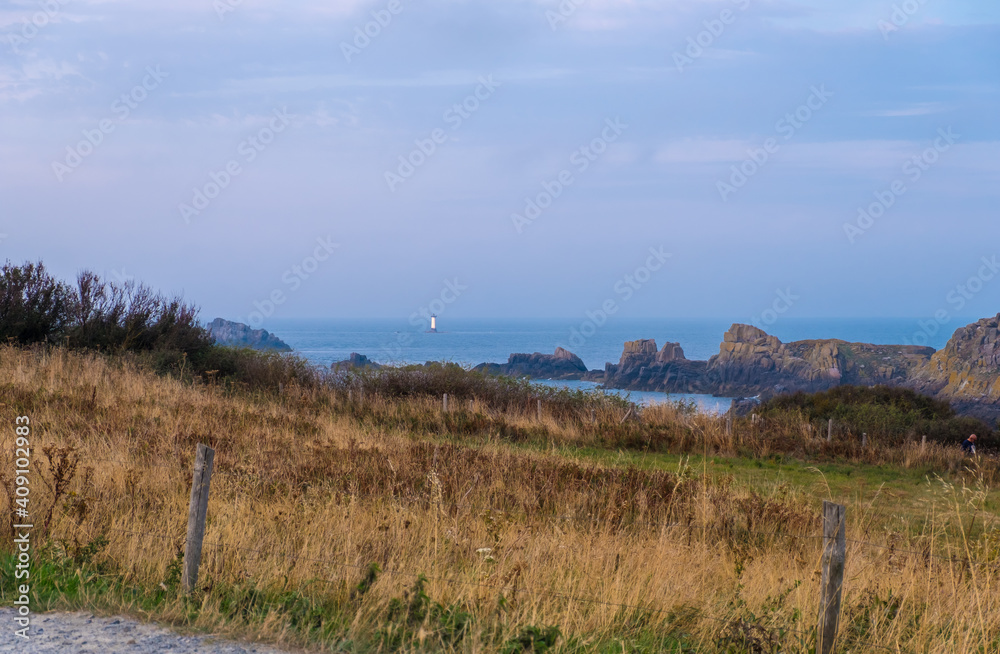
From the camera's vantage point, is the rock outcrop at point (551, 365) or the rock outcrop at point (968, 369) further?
the rock outcrop at point (551, 365)

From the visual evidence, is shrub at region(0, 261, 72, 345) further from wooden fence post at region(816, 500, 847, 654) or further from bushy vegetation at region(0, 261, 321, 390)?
wooden fence post at region(816, 500, 847, 654)

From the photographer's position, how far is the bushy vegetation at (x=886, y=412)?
28.2 metres

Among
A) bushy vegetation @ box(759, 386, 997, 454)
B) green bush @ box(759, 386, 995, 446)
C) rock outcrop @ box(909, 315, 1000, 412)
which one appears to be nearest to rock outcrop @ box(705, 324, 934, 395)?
rock outcrop @ box(909, 315, 1000, 412)

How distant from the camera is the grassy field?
15.4 feet

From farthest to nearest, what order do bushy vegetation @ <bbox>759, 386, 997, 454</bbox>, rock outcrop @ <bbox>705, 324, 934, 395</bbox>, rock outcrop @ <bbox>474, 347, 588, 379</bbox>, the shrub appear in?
rock outcrop @ <bbox>474, 347, 588, 379</bbox>
rock outcrop @ <bbox>705, 324, 934, 395</bbox>
bushy vegetation @ <bbox>759, 386, 997, 454</bbox>
the shrub

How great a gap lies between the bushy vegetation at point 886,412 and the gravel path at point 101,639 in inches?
856

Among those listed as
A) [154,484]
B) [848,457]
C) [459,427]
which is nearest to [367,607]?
[154,484]

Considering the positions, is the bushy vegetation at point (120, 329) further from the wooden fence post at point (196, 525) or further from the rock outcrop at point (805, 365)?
the rock outcrop at point (805, 365)

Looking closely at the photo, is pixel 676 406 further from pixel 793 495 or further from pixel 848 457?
pixel 793 495

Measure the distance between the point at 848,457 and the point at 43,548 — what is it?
1672 cm

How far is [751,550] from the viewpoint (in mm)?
6918

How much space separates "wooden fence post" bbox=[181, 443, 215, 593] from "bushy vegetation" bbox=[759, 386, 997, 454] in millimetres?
21340

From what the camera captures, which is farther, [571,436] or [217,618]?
[571,436]

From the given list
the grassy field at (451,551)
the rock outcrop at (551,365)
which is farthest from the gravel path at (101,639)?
the rock outcrop at (551,365)
